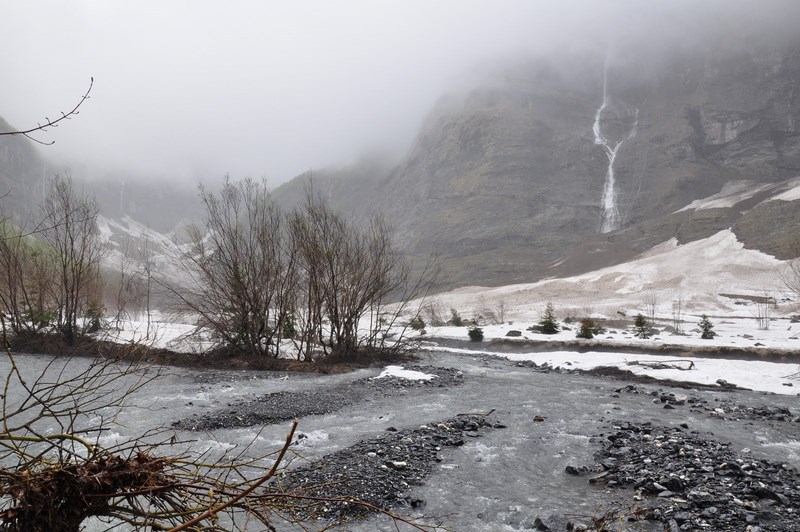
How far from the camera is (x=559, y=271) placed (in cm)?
10981

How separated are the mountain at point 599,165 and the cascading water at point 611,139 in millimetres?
509

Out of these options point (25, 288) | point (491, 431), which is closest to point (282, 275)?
point (491, 431)

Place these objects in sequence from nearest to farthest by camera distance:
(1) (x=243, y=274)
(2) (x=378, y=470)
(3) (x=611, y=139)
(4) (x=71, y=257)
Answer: (2) (x=378, y=470), (1) (x=243, y=274), (4) (x=71, y=257), (3) (x=611, y=139)

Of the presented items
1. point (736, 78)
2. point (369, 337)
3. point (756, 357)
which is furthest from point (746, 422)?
point (736, 78)

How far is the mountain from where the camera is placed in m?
123

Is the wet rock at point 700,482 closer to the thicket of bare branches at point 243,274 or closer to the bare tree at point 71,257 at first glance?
the thicket of bare branches at point 243,274

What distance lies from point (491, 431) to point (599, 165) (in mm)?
156093

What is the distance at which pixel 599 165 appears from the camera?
151375 mm

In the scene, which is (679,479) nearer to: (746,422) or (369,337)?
(746,422)

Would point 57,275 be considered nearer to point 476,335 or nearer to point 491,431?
point 491,431

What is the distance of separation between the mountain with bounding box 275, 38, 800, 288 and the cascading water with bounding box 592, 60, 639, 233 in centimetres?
51

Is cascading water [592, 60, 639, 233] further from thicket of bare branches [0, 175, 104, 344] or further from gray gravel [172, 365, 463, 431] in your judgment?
thicket of bare branches [0, 175, 104, 344]

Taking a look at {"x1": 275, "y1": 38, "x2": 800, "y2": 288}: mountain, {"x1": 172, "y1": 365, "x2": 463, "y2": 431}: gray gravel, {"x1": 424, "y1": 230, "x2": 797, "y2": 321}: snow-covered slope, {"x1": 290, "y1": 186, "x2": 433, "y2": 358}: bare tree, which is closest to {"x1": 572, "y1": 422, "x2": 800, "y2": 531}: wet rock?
{"x1": 172, "y1": 365, "x2": 463, "y2": 431}: gray gravel

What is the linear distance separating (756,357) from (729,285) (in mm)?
57128
